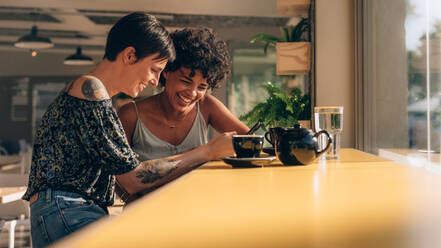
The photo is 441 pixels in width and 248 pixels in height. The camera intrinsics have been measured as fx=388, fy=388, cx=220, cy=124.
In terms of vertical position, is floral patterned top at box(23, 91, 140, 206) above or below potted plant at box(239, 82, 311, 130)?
below

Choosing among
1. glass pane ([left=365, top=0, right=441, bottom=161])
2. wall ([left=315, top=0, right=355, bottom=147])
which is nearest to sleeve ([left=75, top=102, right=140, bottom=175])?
glass pane ([left=365, top=0, right=441, bottom=161])

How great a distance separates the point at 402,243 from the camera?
422 mm

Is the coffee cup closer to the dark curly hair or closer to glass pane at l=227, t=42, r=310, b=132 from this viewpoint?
the dark curly hair

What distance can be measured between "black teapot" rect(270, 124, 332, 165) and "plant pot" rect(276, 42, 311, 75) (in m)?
1.48

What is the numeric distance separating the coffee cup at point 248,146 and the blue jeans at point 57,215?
Answer: 494mm

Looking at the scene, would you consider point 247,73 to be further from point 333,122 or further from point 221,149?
point 221,149

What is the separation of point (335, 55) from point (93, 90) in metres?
Result: 1.82

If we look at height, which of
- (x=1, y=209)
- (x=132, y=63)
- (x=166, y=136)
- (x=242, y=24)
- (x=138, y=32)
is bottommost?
(x=1, y=209)

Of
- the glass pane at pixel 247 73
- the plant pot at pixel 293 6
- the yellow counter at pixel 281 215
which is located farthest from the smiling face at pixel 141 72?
the glass pane at pixel 247 73

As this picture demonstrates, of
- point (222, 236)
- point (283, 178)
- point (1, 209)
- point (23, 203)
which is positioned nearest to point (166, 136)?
point (283, 178)

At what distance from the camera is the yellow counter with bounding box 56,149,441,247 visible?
0.43 m

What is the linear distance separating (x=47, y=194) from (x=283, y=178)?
2.31 ft

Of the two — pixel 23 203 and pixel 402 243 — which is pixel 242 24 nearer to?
pixel 23 203

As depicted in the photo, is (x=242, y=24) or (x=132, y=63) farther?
(x=242, y=24)
